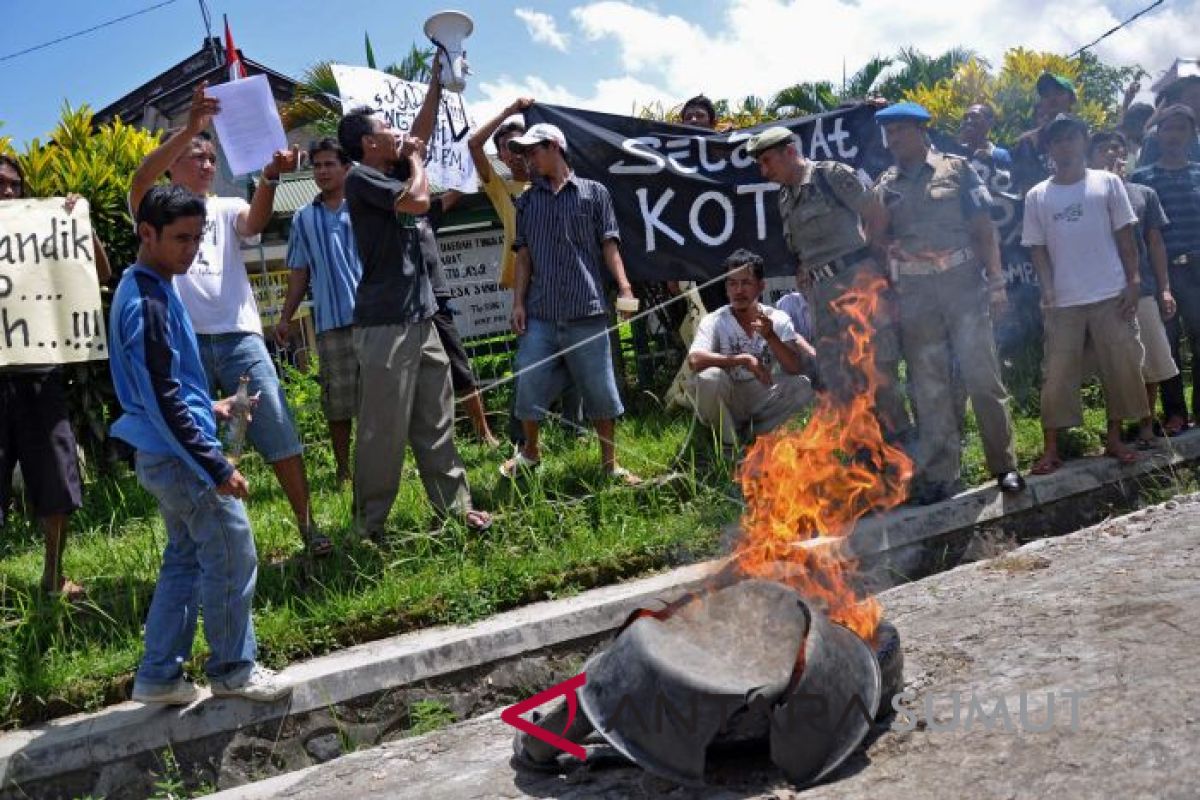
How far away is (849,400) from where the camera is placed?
5.95m

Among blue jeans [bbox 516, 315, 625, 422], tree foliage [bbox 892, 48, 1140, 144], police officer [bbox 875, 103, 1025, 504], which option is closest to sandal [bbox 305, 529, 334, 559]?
blue jeans [bbox 516, 315, 625, 422]

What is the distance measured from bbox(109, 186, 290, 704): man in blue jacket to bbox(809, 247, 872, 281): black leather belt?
11.4ft

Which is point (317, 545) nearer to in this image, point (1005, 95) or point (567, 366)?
point (567, 366)

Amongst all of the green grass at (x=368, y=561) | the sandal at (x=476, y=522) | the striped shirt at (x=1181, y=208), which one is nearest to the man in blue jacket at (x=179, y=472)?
the green grass at (x=368, y=561)

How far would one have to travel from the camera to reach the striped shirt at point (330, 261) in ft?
18.9

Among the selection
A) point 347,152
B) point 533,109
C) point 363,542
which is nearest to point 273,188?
point 347,152

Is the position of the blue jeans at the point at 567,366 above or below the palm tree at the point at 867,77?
below

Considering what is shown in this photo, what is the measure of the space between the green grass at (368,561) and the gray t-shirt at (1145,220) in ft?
3.26

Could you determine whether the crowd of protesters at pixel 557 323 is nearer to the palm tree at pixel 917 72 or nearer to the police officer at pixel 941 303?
the police officer at pixel 941 303

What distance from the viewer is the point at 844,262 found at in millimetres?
6035

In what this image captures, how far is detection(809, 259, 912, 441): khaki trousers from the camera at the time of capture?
5.93 metres

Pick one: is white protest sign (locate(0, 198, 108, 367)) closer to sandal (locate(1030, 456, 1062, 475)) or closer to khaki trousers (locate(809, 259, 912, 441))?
khaki trousers (locate(809, 259, 912, 441))

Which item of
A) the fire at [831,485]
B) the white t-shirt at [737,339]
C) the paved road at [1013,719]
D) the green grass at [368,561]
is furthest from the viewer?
the white t-shirt at [737,339]

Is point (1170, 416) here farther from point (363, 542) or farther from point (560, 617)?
point (363, 542)
